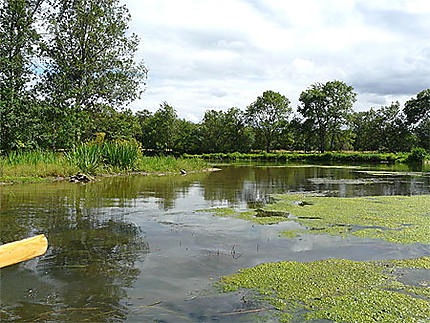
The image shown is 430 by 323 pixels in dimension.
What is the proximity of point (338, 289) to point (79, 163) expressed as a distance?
1401 cm

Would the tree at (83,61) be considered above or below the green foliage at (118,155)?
above

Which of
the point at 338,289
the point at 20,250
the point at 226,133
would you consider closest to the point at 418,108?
the point at 226,133

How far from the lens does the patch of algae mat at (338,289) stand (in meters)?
3.22

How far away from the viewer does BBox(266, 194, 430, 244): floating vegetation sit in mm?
6338

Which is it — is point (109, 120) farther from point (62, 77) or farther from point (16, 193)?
point (16, 193)

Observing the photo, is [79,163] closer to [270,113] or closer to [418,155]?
[418,155]

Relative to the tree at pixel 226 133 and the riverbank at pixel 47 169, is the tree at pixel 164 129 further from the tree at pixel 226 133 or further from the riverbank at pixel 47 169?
the riverbank at pixel 47 169

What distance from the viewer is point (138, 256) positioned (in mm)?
4777

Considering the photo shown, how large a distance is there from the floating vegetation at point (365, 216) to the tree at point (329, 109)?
50.8 m

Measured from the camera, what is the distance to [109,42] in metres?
24.8

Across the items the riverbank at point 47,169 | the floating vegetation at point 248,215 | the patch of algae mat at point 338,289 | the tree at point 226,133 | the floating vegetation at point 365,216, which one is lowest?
the patch of algae mat at point 338,289

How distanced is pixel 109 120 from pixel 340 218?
20.8 metres

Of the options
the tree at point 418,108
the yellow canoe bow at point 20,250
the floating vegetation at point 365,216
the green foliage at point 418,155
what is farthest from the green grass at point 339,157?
the yellow canoe bow at point 20,250

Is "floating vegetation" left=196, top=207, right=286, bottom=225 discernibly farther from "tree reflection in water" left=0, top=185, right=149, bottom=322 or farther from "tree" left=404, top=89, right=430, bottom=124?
"tree" left=404, top=89, right=430, bottom=124
